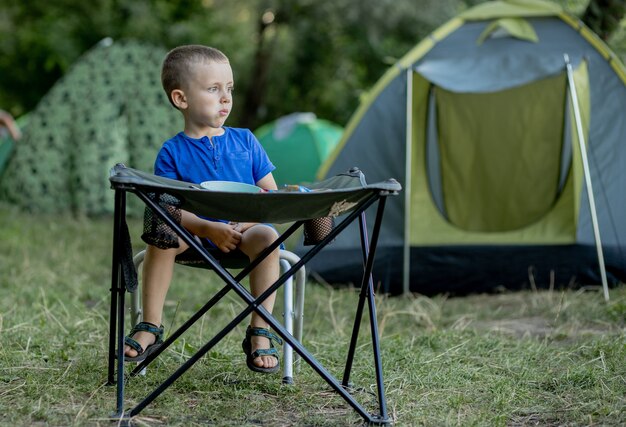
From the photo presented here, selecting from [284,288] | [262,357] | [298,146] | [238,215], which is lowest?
[262,357]

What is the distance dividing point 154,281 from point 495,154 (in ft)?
10.4

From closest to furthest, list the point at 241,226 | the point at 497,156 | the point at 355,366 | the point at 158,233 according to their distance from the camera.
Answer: the point at 158,233, the point at 241,226, the point at 355,366, the point at 497,156

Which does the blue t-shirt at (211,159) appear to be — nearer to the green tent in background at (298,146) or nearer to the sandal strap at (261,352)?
the sandal strap at (261,352)

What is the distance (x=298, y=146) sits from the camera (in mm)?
8938

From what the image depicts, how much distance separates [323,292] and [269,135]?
483cm

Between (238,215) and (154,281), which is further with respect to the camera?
(154,281)

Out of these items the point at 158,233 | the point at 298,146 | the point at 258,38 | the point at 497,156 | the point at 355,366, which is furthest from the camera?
the point at 258,38

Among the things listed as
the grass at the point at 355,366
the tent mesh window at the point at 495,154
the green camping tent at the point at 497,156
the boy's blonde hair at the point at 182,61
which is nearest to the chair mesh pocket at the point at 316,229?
the grass at the point at 355,366

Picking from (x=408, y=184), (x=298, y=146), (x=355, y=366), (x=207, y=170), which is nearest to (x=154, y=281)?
(x=207, y=170)

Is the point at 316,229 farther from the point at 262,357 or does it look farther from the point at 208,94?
the point at 208,94

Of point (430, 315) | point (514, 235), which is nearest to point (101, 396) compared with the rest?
point (430, 315)

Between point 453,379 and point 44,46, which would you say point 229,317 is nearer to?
point 453,379

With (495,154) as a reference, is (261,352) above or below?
below

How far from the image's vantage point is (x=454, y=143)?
17.5 ft
